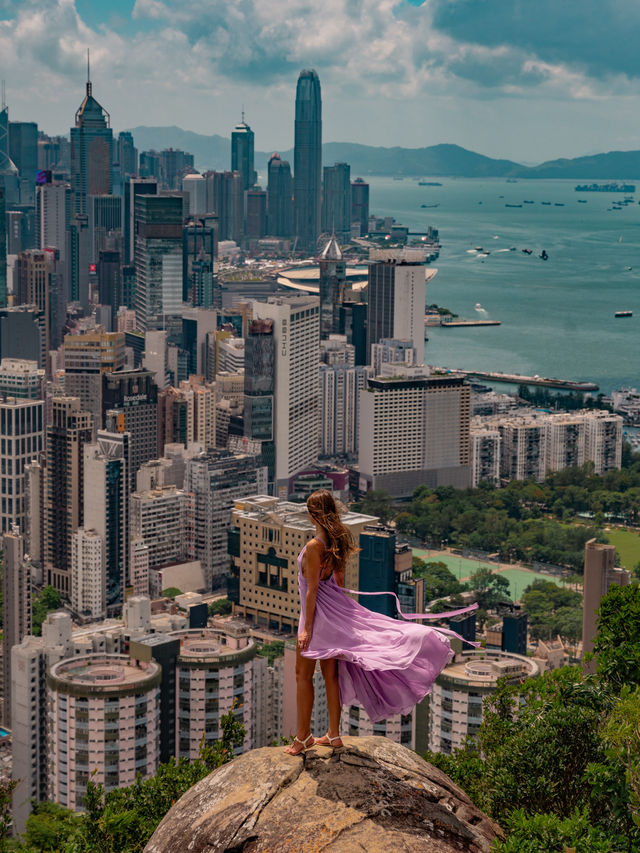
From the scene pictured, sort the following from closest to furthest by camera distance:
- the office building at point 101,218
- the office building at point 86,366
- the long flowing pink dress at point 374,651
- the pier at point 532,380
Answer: the long flowing pink dress at point 374,651
the office building at point 86,366
the pier at point 532,380
the office building at point 101,218

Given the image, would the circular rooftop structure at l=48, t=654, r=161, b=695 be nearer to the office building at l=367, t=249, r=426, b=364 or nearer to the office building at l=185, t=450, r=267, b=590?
the office building at l=185, t=450, r=267, b=590

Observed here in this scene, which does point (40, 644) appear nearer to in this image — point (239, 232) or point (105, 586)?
point (105, 586)

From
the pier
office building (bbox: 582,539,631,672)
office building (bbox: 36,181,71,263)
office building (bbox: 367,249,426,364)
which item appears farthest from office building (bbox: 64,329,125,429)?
office building (bbox: 36,181,71,263)

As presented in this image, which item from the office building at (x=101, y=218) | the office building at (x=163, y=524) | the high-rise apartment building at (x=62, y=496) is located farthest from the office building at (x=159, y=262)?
the high-rise apartment building at (x=62, y=496)

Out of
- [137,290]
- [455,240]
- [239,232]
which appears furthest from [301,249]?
[137,290]

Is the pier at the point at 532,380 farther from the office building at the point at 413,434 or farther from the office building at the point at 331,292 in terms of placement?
the office building at the point at 413,434

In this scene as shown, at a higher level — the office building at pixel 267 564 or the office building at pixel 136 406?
the office building at pixel 136 406

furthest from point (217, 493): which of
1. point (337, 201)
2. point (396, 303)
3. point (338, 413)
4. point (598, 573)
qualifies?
point (337, 201)
